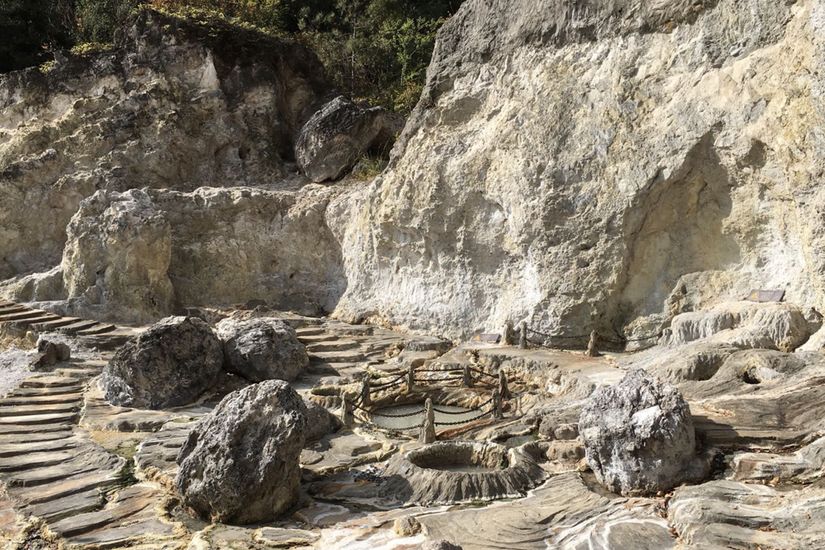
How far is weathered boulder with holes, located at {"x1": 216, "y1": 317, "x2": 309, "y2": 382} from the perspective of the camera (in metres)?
13.6

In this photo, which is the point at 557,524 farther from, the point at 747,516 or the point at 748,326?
the point at 748,326

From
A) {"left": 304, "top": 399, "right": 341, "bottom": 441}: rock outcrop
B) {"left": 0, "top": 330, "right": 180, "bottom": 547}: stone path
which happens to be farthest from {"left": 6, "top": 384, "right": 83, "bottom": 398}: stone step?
{"left": 304, "top": 399, "right": 341, "bottom": 441}: rock outcrop

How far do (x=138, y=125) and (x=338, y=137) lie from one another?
6476 millimetres

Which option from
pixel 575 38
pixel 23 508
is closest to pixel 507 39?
pixel 575 38

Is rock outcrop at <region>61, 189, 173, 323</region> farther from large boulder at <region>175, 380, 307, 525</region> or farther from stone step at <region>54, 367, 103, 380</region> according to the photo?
large boulder at <region>175, 380, 307, 525</region>

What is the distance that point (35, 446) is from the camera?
33.8ft

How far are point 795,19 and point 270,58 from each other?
16.3 meters

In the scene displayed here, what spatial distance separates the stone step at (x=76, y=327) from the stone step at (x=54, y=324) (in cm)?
17

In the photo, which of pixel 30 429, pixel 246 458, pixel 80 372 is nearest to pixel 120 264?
pixel 80 372

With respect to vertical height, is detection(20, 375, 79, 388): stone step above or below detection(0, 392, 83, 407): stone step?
above

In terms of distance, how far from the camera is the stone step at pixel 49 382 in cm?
1313

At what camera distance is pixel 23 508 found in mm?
8266

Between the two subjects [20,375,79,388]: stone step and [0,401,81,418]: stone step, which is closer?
[0,401,81,418]: stone step

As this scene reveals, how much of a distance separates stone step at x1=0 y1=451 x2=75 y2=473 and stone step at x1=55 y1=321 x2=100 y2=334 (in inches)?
282
